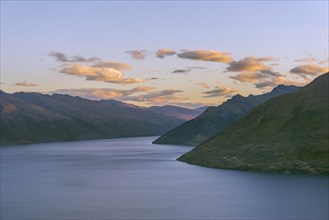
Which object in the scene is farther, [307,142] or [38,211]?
[307,142]

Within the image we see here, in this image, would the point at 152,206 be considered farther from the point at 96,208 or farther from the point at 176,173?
the point at 176,173

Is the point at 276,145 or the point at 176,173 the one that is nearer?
the point at 176,173

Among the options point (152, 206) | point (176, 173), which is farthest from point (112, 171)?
point (152, 206)

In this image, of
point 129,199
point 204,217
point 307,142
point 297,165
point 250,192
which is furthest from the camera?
point 307,142

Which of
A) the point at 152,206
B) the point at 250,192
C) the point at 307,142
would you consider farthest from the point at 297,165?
the point at 152,206

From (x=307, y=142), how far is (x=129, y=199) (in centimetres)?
10488

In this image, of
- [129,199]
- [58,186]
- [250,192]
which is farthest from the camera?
[58,186]

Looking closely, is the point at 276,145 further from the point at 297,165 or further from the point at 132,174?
the point at 132,174

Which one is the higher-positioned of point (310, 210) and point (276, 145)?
point (276, 145)

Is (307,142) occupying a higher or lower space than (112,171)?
higher

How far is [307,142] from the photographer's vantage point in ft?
632

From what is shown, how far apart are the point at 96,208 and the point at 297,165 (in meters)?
97.5

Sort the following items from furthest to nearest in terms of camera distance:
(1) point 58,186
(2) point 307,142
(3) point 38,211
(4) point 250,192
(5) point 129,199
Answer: (2) point 307,142, (1) point 58,186, (4) point 250,192, (5) point 129,199, (3) point 38,211

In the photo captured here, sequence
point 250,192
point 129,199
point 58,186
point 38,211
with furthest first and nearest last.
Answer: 1. point 58,186
2. point 250,192
3. point 129,199
4. point 38,211
